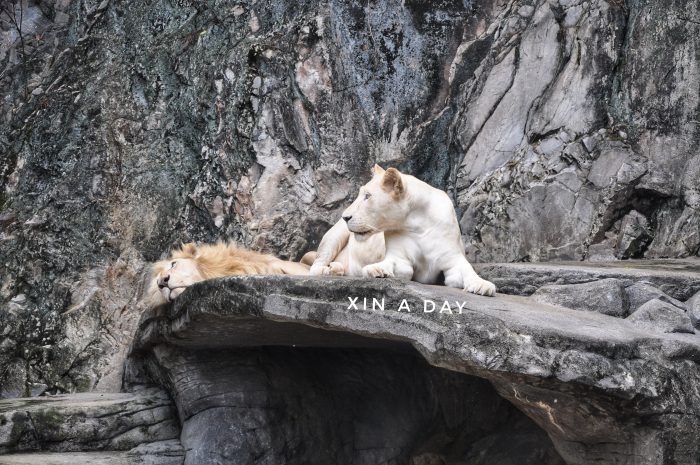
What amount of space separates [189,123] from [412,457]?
14.3 feet

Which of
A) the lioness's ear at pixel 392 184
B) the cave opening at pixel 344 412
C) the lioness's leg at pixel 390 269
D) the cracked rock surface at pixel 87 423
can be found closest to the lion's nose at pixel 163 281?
the cave opening at pixel 344 412

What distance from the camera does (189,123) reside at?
10.4 metres

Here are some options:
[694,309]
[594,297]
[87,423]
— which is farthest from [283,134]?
[694,309]

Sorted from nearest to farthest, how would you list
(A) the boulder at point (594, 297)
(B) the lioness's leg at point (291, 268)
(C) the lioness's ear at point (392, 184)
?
(A) the boulder at point (594, 297)
(C) the lioness's ear at point (392, 184)
(B) the lioness's leg at point (291, 268)

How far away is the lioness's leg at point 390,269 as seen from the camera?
6250 millimetres

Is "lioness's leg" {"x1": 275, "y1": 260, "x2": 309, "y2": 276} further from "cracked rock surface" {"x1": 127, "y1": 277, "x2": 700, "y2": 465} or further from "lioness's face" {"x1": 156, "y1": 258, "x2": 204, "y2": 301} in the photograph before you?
"lioness's face" {"x1": 156, "y1": 258, "x2": 204, "y2": 301}

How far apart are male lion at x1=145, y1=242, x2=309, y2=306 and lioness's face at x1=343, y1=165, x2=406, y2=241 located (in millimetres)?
1457

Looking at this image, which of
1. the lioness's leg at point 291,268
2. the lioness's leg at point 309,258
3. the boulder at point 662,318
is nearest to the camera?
the boulder at point 662,318

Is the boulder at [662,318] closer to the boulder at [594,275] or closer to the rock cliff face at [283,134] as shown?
the boulder at [594,275]

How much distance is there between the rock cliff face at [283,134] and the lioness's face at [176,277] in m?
1.86

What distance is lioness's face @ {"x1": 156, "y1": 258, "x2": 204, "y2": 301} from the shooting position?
7617 mm

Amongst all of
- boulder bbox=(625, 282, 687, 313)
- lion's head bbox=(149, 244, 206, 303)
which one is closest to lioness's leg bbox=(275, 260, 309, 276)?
lion's head bbox=(149, 244, 206, 303)

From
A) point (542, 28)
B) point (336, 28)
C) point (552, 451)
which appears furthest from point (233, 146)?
point (552, 451)

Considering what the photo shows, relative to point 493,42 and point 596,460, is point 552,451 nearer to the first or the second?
point 596,460
